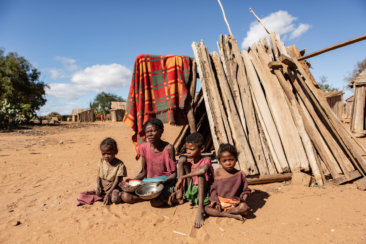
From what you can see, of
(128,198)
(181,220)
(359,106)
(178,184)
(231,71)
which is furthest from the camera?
(359,106)

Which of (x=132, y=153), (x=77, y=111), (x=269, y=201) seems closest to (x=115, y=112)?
(x=77, y=111)

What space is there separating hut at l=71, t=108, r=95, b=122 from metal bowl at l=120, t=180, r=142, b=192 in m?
20.2

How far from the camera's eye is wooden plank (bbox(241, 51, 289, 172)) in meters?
3.27

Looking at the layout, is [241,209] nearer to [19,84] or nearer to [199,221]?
[199,221]

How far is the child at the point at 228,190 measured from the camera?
232 cm

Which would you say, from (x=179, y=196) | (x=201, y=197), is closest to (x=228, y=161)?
(x=201, y=197)

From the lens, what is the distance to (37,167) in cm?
503

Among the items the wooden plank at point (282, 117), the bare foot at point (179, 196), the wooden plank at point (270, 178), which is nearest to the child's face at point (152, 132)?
the bare foot at point (179, 196)

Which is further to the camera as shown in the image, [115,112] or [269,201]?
[115,112]

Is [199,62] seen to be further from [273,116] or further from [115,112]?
[115,112]

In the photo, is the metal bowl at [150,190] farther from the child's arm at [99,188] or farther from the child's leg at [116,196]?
the child's arm at [99,188]

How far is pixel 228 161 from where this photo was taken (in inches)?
96.9

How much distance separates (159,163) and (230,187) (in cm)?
105

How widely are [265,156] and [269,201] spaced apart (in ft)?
2.70
